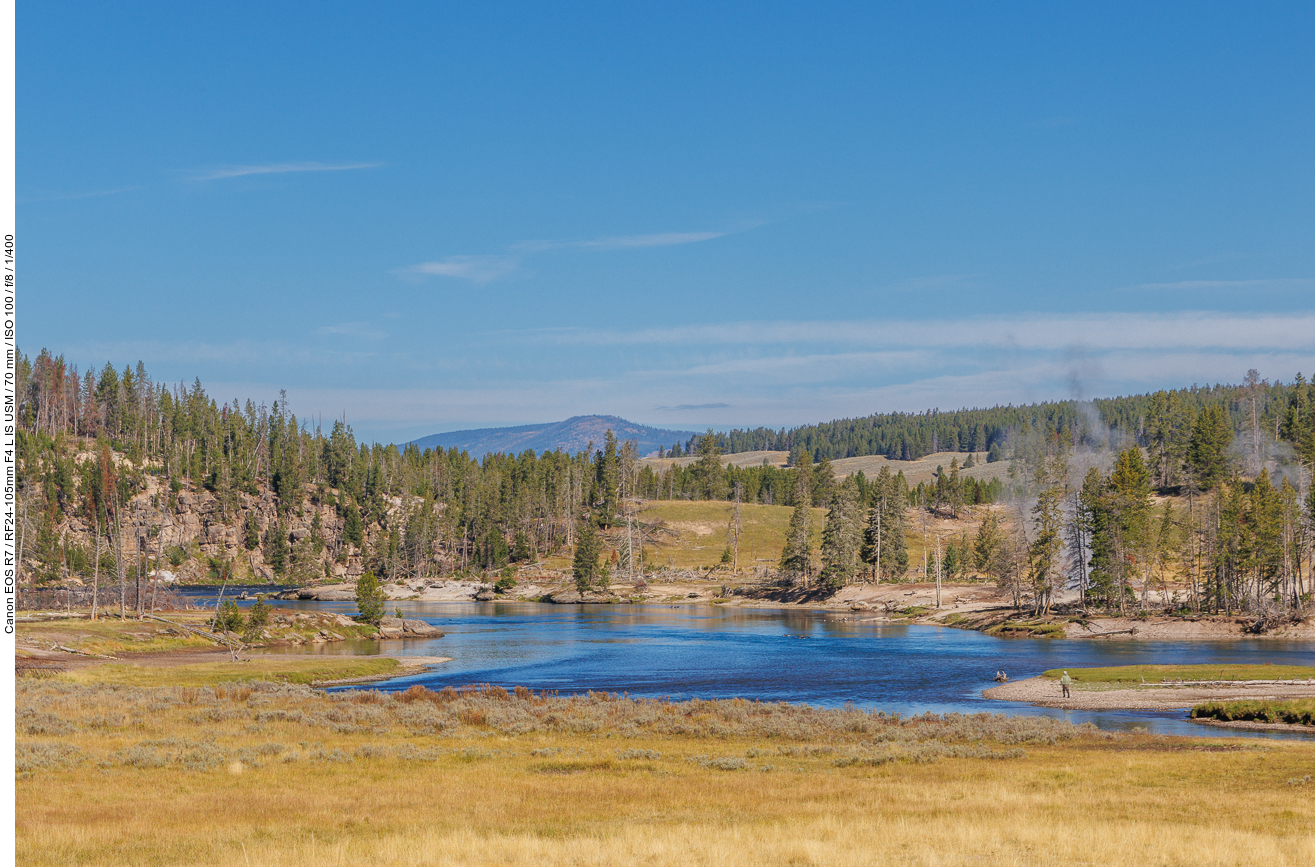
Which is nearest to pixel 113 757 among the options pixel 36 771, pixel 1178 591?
pixel 36 771

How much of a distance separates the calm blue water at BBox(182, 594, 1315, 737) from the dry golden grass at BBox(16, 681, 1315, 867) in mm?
12414

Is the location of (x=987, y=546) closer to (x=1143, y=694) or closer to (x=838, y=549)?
(x=838, y=549)

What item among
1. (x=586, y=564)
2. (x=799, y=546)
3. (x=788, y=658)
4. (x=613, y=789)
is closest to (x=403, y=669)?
(x=788, y=658)

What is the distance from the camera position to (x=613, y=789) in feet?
108

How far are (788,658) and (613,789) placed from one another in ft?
189

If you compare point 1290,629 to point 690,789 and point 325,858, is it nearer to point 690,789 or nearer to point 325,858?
point 690,789

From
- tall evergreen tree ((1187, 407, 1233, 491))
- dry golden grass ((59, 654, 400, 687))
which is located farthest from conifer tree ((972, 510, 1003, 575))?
dry golden grass ((59, 654, 400, 687))

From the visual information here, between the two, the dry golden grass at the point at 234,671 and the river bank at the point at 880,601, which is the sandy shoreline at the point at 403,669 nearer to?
the dry golden grass at the point at 234,671

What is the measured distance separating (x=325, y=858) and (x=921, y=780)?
20.4m

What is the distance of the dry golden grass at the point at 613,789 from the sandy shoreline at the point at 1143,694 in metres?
12.7

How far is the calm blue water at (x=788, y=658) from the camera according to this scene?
6525 cm

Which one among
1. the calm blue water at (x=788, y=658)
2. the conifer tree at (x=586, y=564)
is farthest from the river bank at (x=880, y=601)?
the calm blue water at (x=788, y=658)

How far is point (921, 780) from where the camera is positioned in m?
34.7

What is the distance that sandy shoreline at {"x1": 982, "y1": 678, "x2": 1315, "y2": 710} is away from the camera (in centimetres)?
5812
